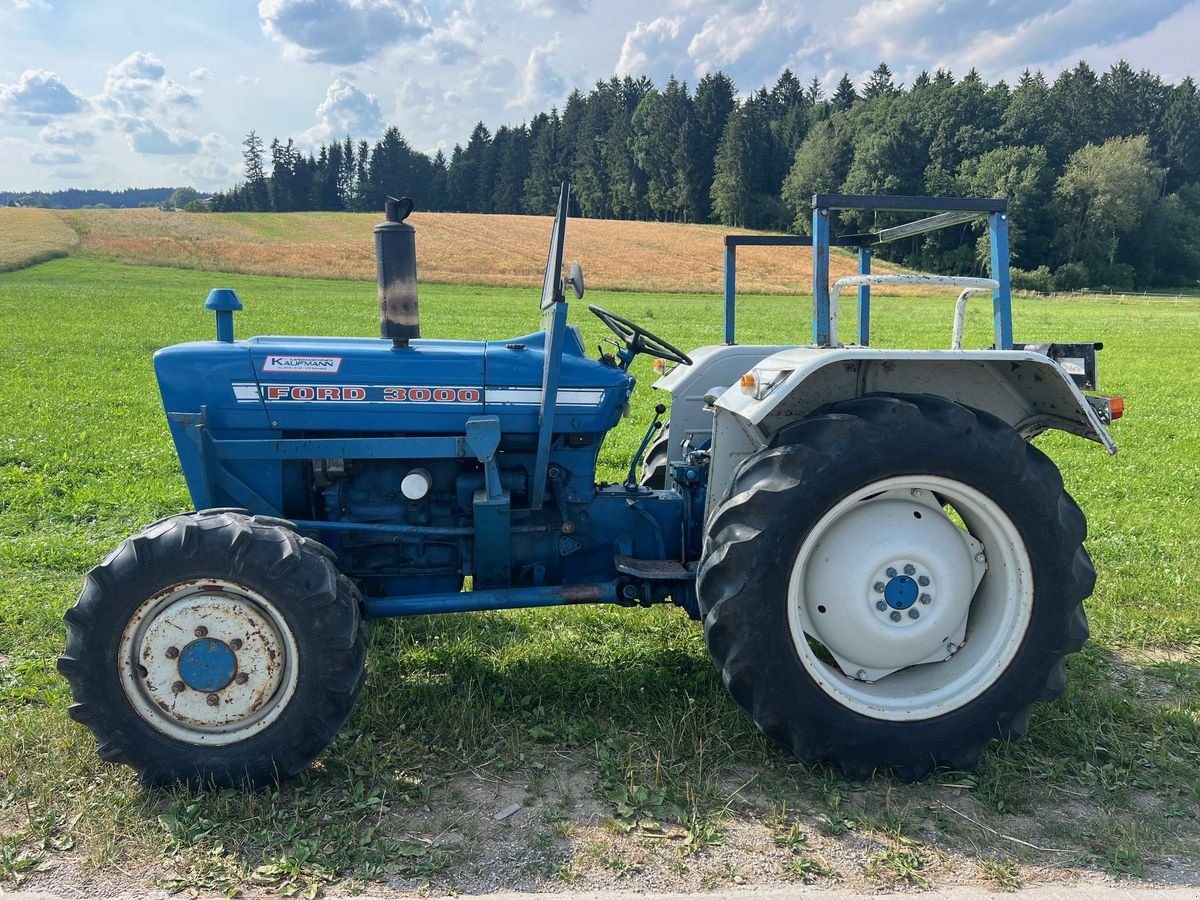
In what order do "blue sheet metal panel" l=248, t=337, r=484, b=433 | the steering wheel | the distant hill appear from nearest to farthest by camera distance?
"blue sheet metal panel" l=248, t=337, r=484, b=433 → the steering wheel → the distant hill

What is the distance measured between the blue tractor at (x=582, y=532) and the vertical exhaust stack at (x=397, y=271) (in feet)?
0.04

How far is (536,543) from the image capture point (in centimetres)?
346

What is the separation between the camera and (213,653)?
2.68m

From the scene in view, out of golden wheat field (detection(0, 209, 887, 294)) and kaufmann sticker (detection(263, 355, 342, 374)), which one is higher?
golden wheat field (detection(0, 209, 887, 294))

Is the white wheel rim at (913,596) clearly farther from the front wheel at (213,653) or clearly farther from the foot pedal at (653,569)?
the front wheel at (213,653)

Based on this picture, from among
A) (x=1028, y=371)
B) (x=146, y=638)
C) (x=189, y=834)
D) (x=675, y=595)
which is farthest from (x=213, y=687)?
(x=1028, y=371)

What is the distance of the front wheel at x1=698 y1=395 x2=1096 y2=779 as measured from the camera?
8.85 ft

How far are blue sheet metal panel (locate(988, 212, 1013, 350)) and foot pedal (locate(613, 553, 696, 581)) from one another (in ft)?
4.80

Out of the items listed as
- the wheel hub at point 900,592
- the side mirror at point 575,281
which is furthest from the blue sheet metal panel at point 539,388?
the wheel hub at point 900,592

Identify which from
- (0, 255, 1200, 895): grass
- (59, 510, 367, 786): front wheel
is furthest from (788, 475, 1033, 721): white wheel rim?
(59, 510, 367, 786): front wheel

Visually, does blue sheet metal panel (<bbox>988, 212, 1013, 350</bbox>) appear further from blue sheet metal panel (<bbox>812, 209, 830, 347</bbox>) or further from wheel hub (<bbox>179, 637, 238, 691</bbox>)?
wheel hub (<bbox>179, 637, 238, 691</bbox>)

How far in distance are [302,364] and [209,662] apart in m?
1.14

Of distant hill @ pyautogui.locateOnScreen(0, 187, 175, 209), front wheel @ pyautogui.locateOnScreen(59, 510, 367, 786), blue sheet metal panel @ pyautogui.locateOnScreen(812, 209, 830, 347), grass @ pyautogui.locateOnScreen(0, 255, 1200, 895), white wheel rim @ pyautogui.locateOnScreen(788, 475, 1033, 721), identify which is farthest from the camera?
distant hill @ pyautogui.locateOnScreen(0, 187, 175, 209)

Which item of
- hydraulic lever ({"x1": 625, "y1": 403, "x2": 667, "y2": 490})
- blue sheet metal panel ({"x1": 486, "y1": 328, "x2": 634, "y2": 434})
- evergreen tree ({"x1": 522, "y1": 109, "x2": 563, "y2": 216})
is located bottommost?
hydraulic lever ({"x1": 625, "y1": 403, "x2": 667, "y2": 490})
